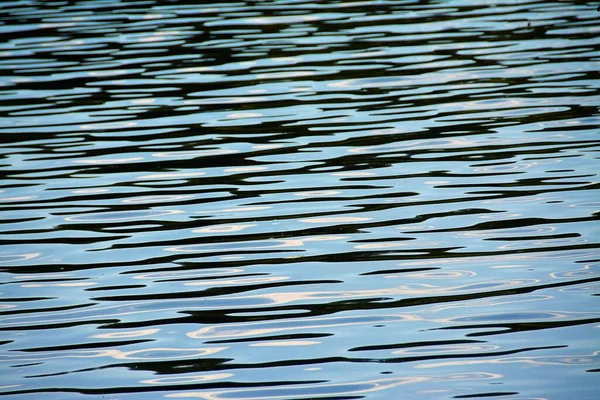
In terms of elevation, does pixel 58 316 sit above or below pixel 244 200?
below

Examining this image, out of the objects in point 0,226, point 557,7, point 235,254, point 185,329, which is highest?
point 557,7

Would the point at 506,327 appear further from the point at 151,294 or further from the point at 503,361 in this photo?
the point at 151,294

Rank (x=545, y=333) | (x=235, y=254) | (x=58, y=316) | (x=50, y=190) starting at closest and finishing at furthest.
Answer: (x=545, y=333)
(x=58, y=316)
(x=235, y=254)
(x=50, y=190)

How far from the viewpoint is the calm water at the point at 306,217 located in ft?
13.2

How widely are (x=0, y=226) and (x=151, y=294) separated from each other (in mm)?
1684

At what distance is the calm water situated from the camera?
13.2ft

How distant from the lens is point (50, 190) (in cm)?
671

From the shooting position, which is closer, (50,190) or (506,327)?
(506,327)

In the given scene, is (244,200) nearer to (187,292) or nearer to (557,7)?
(187,292)

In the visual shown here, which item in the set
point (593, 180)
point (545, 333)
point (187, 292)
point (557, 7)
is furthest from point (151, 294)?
point (557, 7)

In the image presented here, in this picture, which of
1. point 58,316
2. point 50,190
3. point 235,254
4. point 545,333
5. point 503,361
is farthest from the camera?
point 50,190

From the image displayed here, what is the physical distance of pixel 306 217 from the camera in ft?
19.1

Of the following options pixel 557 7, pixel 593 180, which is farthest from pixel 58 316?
pixel 557 7

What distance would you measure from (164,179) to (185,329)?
254cm
